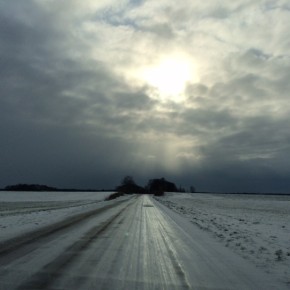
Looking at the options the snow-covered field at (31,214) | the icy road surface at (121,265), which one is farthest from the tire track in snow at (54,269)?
the snow-covered field at (31,214)

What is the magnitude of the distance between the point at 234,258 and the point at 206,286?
Result: 140 inches

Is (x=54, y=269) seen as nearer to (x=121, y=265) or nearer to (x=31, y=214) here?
(x=121, y=265)

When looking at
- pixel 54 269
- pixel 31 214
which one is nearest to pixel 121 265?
pixel 54 269

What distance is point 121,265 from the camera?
890 centimetres

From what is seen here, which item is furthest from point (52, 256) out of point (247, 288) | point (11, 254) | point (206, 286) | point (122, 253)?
point (247, 288)

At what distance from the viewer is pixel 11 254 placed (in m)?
9.80

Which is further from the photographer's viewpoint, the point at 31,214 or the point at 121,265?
the point at 31,214

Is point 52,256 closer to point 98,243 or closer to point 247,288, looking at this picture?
point 98,243

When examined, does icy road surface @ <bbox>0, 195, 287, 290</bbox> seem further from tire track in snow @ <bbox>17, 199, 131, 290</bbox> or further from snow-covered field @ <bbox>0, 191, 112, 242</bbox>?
snow-covered field @ <bbox>0, 191, 112, 242</bbox>

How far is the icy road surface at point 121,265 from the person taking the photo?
7168 millimetres

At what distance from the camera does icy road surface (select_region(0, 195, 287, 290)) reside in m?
7.17

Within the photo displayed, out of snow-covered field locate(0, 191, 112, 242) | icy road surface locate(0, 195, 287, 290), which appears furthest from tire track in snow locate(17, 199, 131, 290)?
snow-covered field locate(0, 191, 112, 242)

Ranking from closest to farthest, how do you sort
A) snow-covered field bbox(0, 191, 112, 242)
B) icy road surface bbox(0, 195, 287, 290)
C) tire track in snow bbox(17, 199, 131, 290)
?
tire track in snow bbox(17, 199, 131, 290), icy road surface bbox(0, 195, 287, 290), snow-covered field bbox(0, 191, 112, 242)

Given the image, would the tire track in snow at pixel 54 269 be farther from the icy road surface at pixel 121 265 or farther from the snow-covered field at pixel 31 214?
the snow-covered field at pixel 31 214
